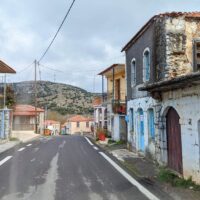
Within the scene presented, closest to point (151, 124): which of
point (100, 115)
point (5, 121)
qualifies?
point (5, 121)

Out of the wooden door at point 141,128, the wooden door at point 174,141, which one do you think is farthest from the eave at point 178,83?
the wooden door at point 141,128

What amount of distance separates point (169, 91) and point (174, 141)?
1694mm

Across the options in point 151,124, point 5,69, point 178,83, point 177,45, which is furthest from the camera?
point 5,69

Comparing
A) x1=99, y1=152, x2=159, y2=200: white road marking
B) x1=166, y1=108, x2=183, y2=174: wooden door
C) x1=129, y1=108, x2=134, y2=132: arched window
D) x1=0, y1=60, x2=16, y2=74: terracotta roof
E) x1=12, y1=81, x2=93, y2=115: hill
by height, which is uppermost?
x1=12, y1=81, x2=93, y2=115: hill

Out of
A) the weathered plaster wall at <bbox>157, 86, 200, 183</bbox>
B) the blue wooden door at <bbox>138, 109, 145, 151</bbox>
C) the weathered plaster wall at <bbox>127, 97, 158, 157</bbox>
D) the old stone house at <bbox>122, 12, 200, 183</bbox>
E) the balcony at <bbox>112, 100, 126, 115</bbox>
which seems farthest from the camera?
the balcony at <bbox>112, 100, 126, 115</bbox>

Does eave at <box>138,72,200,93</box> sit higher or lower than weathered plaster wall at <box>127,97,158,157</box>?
higher

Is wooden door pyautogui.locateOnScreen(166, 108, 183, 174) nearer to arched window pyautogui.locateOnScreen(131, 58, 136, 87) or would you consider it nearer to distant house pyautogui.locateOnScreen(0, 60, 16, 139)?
arched window pyautogui.locateOnScreen(131, 58, 136, 87)

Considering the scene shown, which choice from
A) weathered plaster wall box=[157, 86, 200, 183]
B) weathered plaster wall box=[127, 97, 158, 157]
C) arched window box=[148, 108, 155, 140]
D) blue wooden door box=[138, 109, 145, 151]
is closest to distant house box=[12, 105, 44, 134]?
weathered plaster wall box=[127, 97, 158, 157]

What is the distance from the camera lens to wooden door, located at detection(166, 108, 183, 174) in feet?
37.0

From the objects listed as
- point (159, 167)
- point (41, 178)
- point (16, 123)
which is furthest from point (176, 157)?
point (16, 123)

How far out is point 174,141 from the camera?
11828mm

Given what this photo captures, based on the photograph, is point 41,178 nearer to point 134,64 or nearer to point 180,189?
point 180,189

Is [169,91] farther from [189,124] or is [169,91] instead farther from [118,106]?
[118,106]

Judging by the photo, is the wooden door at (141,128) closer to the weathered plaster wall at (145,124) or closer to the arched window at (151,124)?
the weathered plaster wall at (145,124)
